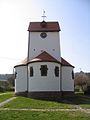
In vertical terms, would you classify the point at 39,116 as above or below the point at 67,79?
below

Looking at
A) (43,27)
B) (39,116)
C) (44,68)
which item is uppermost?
(43,27)

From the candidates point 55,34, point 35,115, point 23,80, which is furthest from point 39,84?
point 35,115

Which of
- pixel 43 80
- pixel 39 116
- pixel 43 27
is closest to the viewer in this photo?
pixel 39 116

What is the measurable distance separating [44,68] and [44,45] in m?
4.93

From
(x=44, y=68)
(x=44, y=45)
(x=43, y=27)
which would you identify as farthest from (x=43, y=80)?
(x=43, y=27)

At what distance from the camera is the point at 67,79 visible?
130 feet

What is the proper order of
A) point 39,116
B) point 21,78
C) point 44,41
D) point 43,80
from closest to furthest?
point 39,116 < point 43,80 < point 21,78 < point 44,41

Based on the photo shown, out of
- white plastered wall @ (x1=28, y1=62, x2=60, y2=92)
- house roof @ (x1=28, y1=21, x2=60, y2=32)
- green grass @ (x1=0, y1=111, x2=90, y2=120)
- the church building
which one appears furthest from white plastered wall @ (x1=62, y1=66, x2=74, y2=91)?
green grass @ (x1=0, y1=111, x2=90, y2=120)

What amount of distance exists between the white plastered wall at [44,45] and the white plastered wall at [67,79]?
247 centimetres

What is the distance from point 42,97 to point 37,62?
4482 millimetres

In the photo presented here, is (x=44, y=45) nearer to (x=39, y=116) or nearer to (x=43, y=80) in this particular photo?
(x=43, y=80)

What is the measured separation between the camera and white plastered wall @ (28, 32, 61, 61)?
38.0 metres

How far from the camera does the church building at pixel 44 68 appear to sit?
34.4 m

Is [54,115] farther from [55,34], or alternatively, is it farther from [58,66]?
[55,34]
